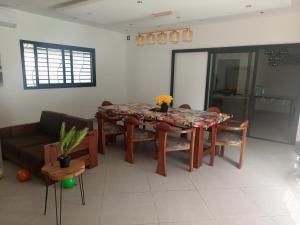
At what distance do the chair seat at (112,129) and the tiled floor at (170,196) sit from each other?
499 mm

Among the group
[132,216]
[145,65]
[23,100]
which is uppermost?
[145,65]

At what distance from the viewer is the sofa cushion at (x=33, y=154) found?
269 cm

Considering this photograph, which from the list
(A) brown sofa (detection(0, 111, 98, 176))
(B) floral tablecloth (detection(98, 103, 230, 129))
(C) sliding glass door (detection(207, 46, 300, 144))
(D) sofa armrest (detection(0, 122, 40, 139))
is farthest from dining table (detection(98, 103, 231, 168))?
(C) sliding glass door (detection(207, 46, 300, 144))

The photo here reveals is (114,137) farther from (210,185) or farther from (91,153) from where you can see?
(210,185)

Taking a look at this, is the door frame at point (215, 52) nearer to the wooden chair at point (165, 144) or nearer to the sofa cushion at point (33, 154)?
the wooden chair at point (165, 144)

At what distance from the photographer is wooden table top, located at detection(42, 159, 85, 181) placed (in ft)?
6.39

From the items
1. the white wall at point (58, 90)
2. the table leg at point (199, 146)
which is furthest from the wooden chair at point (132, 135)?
the white wall at point (58, 90)

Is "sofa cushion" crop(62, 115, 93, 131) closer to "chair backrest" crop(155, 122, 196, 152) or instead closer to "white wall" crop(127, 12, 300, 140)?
"chair backrest" crop(155, 122, 196, 152)

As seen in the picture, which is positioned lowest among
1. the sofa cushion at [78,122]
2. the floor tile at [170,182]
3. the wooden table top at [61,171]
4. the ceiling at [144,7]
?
the floor tile at [170,182]

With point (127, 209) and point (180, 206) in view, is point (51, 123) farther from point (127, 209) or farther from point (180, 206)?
point (180, 206)

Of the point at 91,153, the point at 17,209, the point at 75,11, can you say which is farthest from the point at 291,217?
the point at 75,11

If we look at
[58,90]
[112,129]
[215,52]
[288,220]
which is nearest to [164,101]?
[112,129]

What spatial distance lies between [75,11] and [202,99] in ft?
11.8

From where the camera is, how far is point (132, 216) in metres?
2.20
